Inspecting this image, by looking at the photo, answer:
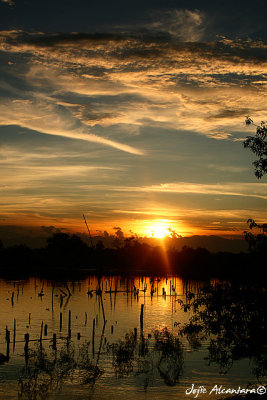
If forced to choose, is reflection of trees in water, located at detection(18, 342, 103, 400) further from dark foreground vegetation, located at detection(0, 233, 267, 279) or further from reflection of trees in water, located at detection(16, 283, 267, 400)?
dark foreground vegetation, located at detection(0, 233, 267, 279)

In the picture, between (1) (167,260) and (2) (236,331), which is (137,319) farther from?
(1) (167,260)

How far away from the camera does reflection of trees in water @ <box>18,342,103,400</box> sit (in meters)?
23.8

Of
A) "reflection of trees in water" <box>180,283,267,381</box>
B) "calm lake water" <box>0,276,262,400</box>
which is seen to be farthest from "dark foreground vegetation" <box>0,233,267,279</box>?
"reflection of trees in water" <box>180,283,267,381</box>

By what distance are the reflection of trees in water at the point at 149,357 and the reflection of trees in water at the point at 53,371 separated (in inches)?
86.7

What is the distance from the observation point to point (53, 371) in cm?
2717

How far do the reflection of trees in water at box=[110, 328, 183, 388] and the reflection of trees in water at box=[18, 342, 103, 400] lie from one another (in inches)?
86.7

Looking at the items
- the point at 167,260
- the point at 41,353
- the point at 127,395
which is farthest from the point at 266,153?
the point at 167,260

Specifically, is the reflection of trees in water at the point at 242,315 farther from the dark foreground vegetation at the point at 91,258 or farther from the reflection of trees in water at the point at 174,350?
the dark foreground vegetation at the point at 91,258

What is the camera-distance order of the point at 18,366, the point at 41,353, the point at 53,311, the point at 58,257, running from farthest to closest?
1. the point at 58,257
2. the point at 53,311
3. the point at 41,353
4. the point at 18,366

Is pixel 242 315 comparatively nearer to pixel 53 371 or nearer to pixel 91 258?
pixel 53 371

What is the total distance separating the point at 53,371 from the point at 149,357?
302 inches

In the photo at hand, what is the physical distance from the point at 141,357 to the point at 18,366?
29.6 feet

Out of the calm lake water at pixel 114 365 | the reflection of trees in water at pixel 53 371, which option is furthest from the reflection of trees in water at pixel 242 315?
the reflection of trees in water at pixel 53 371

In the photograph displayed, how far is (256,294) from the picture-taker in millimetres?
16109
